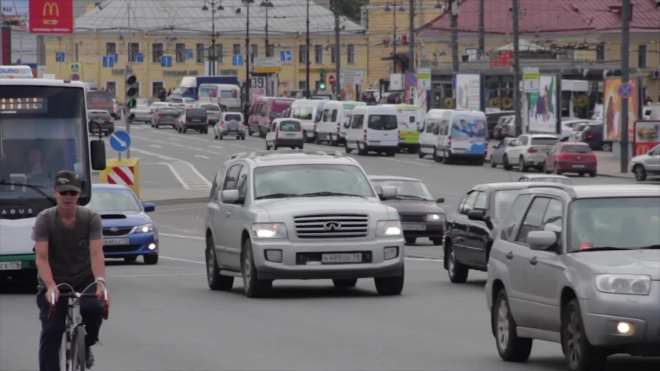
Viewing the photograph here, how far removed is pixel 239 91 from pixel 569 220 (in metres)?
109

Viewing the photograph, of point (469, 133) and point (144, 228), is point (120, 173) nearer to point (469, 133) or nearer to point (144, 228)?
point (144, 228)

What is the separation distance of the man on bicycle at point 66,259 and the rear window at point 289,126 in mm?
62266

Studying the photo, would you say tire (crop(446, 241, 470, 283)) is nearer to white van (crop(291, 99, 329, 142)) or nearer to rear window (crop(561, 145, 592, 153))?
rear window (crop(561, 145, 592, 153))

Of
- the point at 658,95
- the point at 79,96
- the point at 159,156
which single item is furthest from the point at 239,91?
the point at 79,96

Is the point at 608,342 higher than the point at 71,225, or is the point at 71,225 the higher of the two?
the point at 71,225

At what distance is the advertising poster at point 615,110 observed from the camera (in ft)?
192

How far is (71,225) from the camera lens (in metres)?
8.92

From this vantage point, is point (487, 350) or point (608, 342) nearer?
point (608, 342)

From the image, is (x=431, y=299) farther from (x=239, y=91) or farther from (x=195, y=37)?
(x=195, y=37)

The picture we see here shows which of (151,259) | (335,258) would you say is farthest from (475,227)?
(151,259)

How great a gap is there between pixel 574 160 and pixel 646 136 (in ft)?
16.9

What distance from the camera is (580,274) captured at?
1016cm

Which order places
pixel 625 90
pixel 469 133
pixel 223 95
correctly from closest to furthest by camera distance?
1. pixel 625 90
2. pixel 469 133
3. pixel 223 95

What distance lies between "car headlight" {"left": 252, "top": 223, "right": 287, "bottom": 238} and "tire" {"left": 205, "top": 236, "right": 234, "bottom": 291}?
2.09 meters
